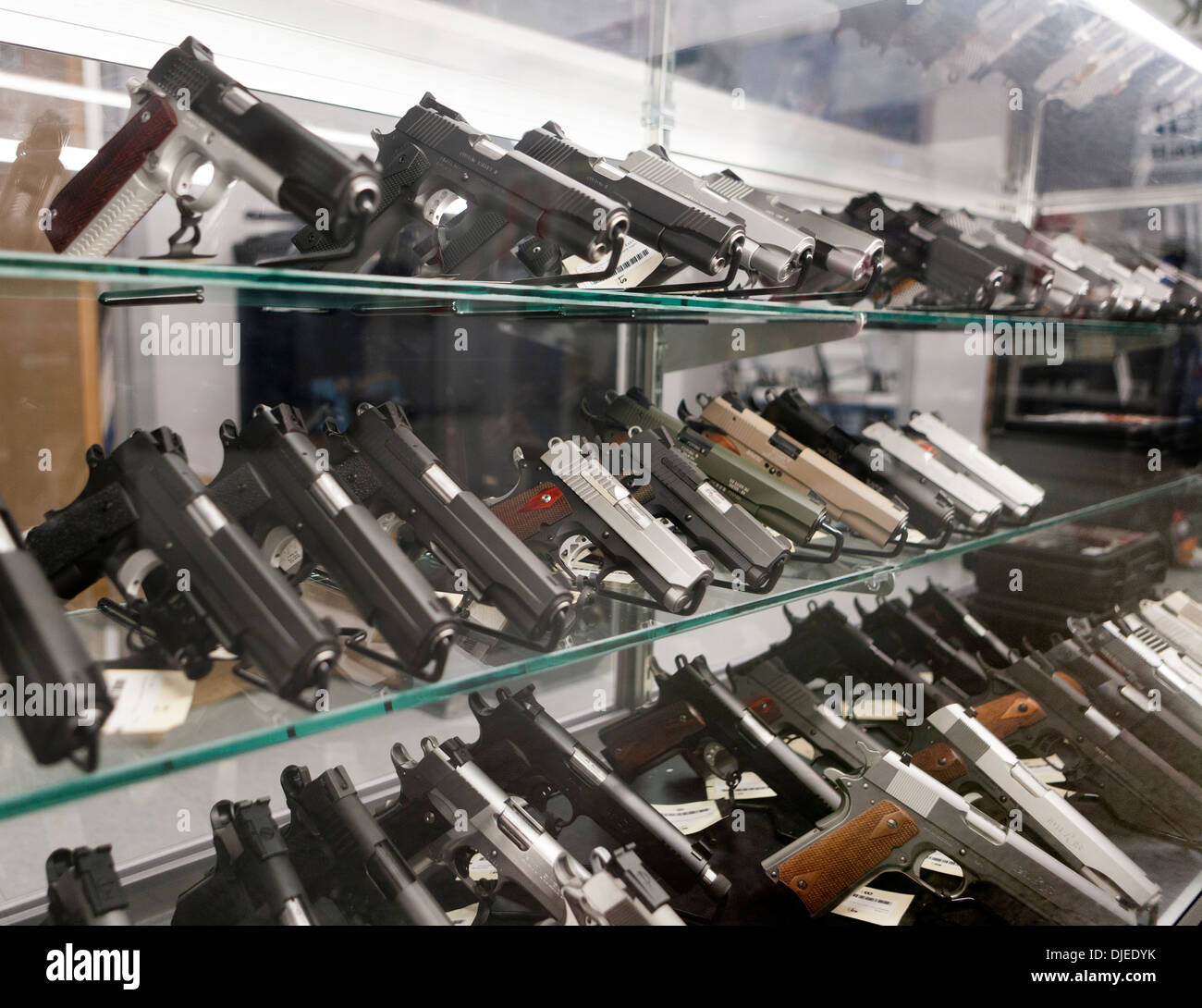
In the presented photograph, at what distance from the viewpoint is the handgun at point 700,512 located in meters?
1.86

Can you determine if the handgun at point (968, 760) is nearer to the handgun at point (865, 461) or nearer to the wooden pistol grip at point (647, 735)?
the wooden pistol grip at point (647, 735)

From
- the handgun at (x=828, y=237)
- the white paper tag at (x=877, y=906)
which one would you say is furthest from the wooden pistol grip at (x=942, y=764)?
the handgun at (x=828, y=237)

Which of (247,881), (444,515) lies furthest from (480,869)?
(444,515)

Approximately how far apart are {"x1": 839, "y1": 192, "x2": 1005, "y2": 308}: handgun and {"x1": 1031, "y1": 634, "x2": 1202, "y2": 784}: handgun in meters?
1.06

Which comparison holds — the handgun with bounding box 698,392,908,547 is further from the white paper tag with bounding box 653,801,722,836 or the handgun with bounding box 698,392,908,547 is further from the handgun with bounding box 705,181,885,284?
the white paper tag with bounding box 653,801,722,836

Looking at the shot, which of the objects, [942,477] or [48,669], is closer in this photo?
[48,669]

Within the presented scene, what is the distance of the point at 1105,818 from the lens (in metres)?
2.36

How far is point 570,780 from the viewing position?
71.8 inches

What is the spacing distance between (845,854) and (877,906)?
0.47ft

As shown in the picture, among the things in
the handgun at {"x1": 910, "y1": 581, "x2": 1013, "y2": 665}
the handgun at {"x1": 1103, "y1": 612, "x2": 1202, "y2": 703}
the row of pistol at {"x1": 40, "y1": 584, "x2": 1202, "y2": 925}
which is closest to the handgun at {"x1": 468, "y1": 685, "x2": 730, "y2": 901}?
the row of pistol at {"x1": 40, "y1": 584, "x2": 1202, "y2": 925}

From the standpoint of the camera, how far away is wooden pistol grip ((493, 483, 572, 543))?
69.8 inches

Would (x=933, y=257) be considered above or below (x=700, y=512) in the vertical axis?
above

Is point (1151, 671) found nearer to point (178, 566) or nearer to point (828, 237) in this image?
point (828, 237)
